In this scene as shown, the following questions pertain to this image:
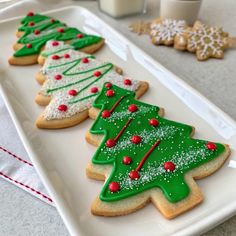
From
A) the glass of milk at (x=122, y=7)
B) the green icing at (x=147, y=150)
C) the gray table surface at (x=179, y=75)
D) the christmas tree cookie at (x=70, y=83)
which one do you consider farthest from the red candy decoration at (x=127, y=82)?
the glass of milk at (x=122, y=7)

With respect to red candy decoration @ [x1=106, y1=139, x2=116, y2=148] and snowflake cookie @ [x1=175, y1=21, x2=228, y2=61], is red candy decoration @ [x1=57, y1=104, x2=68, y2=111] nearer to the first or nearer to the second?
red candy decoration @ [x1=106, y1=139, x2=116, y2=148]

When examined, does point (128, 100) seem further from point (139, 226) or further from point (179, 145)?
point (139, 226)

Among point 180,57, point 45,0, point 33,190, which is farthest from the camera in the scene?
point 45,0

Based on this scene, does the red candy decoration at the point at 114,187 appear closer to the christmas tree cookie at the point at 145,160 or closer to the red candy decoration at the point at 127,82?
the christmas tree cookie at the point at 145,160

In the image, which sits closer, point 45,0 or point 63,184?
point 63,184

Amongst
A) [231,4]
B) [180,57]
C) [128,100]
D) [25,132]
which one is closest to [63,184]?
[25,132]
